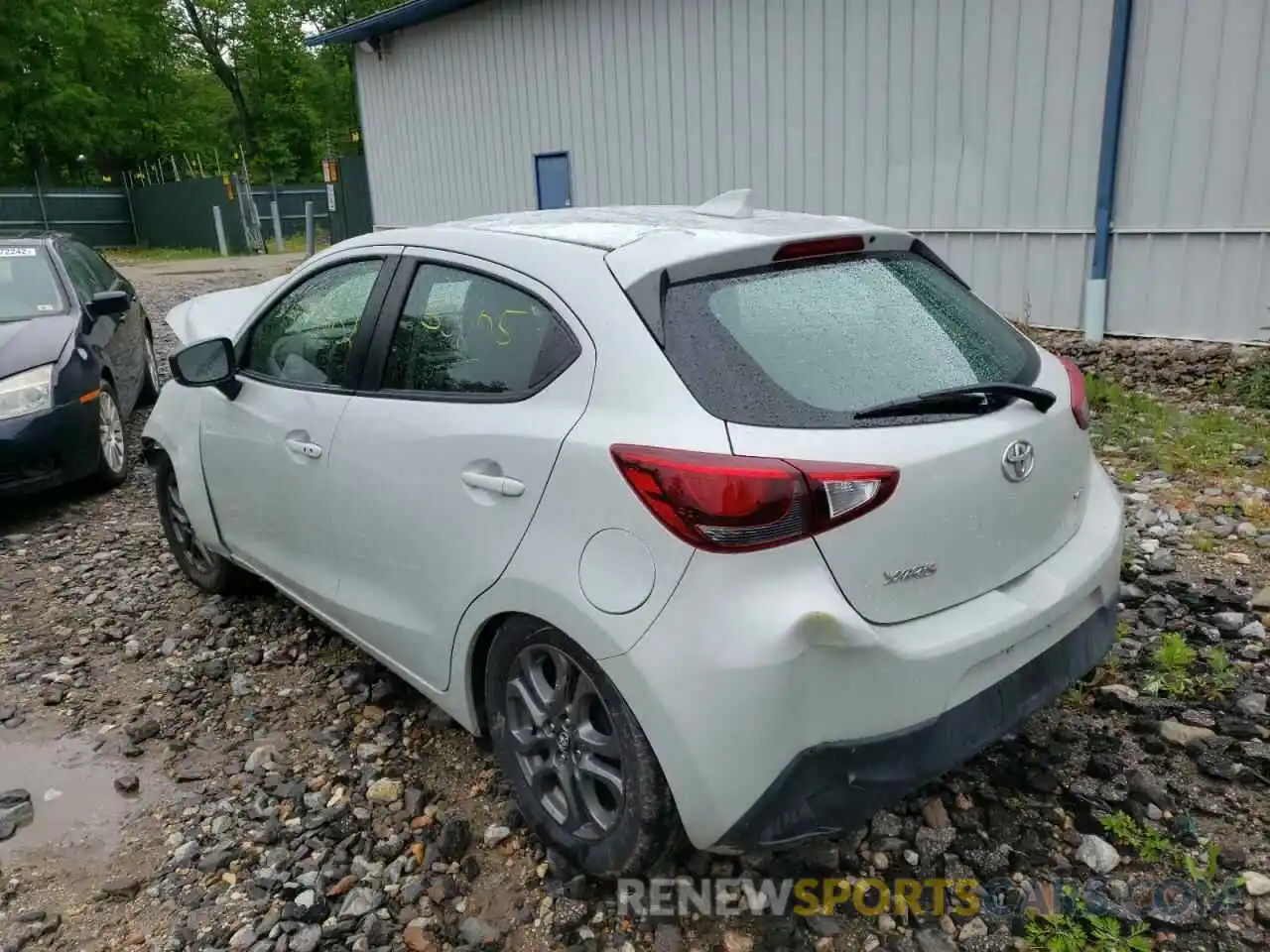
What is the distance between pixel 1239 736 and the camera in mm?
2916

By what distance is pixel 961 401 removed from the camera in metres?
2.22

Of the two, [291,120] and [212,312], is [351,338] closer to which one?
[212,312]

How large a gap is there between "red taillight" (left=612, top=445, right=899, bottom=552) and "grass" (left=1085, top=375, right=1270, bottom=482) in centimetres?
403

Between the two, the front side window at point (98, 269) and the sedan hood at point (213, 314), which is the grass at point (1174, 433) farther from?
the front side window at point (98, 269)

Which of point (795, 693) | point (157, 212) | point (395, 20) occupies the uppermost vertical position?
point (395, 20)

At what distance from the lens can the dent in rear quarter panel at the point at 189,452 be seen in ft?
12.7

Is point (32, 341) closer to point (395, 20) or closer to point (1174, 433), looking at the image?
point (1174, 433)

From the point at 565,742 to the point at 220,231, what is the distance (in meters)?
26.6

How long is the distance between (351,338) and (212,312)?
474 cm

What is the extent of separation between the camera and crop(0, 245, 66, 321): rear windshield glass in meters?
5.90

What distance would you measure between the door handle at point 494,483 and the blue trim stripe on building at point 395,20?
11504 millimetres

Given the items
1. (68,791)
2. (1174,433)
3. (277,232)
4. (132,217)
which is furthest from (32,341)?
(132,217)

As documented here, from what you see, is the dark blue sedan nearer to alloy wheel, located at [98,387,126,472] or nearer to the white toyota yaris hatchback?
alloy wheel, located at [98,387,126,472]

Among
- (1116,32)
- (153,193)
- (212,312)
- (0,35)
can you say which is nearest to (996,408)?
(1116,32)
